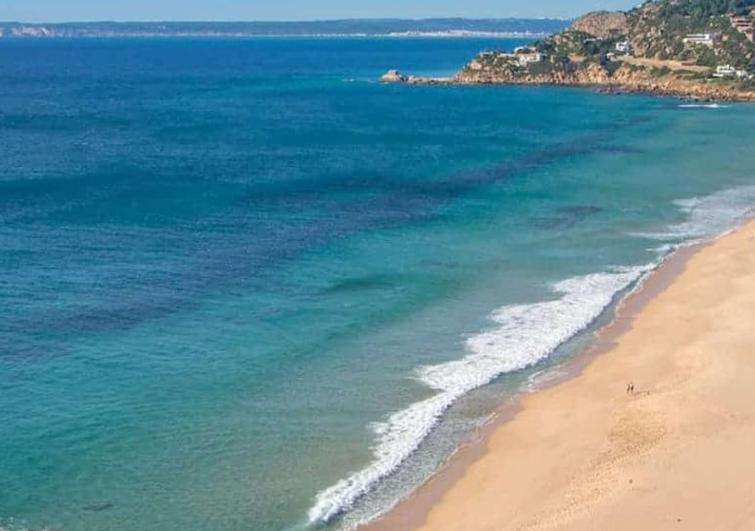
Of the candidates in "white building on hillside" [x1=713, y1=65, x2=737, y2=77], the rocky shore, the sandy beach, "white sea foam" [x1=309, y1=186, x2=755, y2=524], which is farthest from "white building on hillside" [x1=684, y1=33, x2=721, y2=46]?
the sandy beach

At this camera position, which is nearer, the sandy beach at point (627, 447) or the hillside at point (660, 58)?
the sandy beach at point (627, 447)

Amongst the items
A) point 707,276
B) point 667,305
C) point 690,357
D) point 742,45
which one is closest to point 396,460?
point 690,357

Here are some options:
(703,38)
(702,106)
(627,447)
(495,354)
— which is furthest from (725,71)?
(627,447)

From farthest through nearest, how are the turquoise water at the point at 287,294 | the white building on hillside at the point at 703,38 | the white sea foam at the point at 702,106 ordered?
1. the white building on hillside at the point at 703,38
2. the white sea foam at the point at 702,106
3. the turquoise water at the point at 287,294

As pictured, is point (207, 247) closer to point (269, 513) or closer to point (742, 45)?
point (269, 513)

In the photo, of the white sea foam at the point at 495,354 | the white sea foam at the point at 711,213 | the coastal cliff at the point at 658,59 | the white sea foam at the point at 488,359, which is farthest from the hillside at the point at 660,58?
the white sea foam at the point at 488,359

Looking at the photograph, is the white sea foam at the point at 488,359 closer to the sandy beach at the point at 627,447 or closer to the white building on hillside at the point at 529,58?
the sandy beach at the point at 627,447
